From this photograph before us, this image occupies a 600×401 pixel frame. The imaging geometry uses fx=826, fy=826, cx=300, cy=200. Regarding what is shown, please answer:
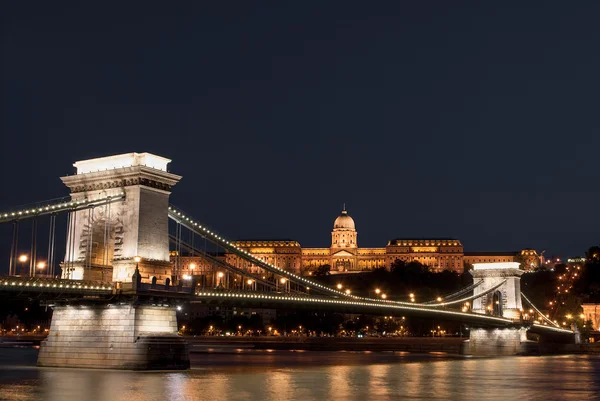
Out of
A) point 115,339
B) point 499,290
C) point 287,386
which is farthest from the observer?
point 499,290

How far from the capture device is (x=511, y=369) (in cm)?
5025

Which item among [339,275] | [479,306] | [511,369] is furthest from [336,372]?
[339,275]

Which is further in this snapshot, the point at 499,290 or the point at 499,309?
the point at 499,290

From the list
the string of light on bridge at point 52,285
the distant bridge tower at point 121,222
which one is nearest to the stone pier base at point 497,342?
the distant bridge tower at point 121,222

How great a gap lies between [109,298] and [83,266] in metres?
4.69

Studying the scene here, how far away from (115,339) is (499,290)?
55.4 m

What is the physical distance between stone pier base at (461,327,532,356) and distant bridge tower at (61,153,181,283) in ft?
144

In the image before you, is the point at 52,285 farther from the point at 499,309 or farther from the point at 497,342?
the point at 499,309

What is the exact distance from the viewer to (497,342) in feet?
256

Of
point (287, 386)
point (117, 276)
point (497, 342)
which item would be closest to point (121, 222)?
point (117, 276)

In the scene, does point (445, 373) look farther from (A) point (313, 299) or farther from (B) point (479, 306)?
(B) point (479, 306)

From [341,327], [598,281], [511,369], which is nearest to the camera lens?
[511,369]

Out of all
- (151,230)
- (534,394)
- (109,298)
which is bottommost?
(534,394)

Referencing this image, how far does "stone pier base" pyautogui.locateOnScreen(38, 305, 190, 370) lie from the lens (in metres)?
38.5
